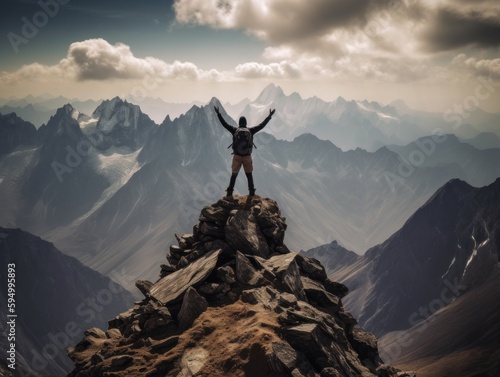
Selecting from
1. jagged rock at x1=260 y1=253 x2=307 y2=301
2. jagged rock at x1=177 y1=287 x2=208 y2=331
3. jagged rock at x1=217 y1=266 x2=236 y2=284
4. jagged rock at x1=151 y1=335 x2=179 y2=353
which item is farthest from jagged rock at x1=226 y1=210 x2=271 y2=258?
jagged rock at x1=151 y1=335 x2=179 y2=353

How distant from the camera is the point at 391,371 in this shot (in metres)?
25.8

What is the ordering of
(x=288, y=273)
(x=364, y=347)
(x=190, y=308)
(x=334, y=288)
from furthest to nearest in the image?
(x=334, y=288) → (x=364, y=347) → (x=288, y=273) → (x=190, y=308)

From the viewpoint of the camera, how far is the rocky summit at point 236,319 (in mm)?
19406

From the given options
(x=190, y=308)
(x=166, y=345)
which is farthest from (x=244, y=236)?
(x=166, y=345)

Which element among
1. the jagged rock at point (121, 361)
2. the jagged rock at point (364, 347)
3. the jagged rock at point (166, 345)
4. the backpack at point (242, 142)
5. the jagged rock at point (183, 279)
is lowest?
the jagged rock at point (364, 347)

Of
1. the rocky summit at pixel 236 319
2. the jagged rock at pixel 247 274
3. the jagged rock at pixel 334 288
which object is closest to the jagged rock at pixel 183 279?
the rocky summit at pixel 236 319

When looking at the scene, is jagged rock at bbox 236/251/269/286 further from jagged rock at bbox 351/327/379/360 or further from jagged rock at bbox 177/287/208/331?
jagged rock at bbox 351/327/379/360

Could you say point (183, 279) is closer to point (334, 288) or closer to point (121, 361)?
point (121, 361)

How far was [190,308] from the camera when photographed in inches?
909

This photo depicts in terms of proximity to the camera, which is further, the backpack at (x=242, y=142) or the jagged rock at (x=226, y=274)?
the backpack at (x=242, y=142)

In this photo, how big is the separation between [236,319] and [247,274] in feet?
11.4

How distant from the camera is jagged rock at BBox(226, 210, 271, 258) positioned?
2811 centimetres

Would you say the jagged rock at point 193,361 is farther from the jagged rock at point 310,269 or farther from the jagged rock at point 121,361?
the jagged rock at point 310,269

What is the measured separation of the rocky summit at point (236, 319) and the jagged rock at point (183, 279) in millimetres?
Answer: 94
